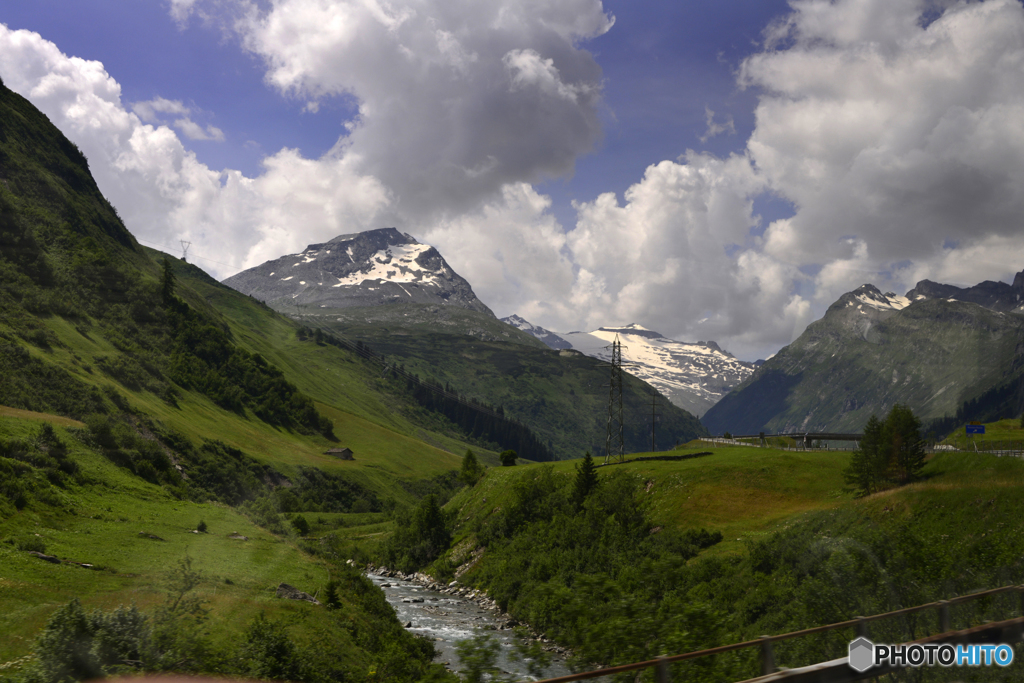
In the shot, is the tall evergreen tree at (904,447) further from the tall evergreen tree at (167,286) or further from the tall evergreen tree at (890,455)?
the tall evergreen tree at (167,286)

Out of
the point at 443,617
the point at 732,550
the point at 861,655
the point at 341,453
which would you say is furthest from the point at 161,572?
the point at 341,453

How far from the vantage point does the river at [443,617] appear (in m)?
53.6

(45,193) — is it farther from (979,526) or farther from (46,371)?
(979,526)

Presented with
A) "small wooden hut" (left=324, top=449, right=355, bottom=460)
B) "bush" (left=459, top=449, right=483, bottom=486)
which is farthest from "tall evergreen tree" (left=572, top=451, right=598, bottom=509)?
"small wooden hut" (left=324, top=449, right=355, bottom=460)

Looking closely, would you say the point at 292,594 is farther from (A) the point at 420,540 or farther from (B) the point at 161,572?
(A) the point at 420,540

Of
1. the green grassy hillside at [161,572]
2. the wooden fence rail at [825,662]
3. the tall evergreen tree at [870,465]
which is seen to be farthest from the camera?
the tall evergreen tree at [870,465]

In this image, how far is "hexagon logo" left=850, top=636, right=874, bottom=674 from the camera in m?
11.3

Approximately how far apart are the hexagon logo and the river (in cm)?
3810

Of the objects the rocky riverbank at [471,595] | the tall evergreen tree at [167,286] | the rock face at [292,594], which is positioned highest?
the tall evergreen tree at [167,286]

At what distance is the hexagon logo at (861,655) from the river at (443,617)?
125 feet

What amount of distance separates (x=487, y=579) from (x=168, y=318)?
128m

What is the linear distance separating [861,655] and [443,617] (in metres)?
61.3

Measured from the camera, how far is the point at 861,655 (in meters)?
11.4

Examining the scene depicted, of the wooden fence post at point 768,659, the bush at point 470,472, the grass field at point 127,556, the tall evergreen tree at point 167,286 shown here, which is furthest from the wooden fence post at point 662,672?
the tall evergreen tree at point 167,286
